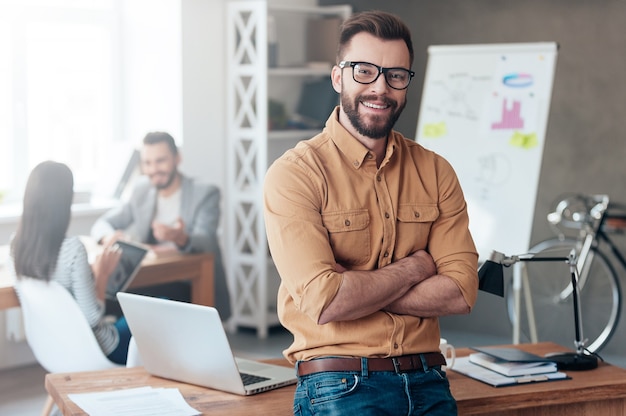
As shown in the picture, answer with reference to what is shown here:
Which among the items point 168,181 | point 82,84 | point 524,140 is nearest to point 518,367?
point 524,140

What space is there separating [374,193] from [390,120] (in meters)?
0.17

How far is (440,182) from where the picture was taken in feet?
7.24

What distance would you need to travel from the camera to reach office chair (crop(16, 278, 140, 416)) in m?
3.43

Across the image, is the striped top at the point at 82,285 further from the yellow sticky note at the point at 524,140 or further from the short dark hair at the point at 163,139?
the yellow sticky note at the point at 524,140

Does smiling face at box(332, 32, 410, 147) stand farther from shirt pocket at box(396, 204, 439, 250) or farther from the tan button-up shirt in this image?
shirt pocket at box(396, 204, 439, 250)

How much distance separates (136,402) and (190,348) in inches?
7.4

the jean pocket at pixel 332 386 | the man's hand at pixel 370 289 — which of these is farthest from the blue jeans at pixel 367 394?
the man's hand at pixel 370 289

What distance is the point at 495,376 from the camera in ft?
8.00

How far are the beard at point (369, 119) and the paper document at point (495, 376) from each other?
0.76 m

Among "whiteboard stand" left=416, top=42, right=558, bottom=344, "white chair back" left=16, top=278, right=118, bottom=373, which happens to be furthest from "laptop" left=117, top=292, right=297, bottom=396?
"whiteboard stand" left=416, top=42, right=558, bottom=344

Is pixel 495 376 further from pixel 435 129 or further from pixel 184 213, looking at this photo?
pixel 184 213

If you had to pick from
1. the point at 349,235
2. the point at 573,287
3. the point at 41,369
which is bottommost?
the point at 41,369

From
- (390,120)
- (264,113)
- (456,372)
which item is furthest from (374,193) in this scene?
(264,113)

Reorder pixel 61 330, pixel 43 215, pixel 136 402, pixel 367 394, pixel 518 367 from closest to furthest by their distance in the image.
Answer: pixel 367 394, pixel 136 402, pixel 518 367, pixel 61 330, pixel 43 215
